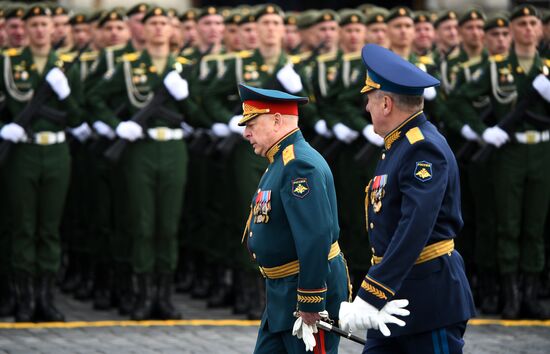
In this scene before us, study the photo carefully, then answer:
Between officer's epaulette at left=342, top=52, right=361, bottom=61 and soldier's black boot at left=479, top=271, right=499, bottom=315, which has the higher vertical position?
officer's epaulette at left=342, top=52, right=361, bottom=61

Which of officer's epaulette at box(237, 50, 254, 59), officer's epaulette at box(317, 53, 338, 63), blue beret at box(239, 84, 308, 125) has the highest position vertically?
blue beret at box(239, 84, 308, 125)

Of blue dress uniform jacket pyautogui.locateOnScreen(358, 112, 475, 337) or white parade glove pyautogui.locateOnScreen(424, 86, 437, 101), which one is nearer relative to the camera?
blue dress uniform jacket pyautogui.locateOnScreen(358, 112, 475, 337)

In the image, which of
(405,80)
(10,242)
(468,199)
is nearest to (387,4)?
(468,199)

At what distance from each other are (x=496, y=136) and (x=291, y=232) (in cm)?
469

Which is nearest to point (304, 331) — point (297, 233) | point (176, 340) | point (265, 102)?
point (297, 233)

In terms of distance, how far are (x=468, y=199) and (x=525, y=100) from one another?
1372 mm

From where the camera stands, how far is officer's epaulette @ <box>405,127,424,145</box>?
5410mm

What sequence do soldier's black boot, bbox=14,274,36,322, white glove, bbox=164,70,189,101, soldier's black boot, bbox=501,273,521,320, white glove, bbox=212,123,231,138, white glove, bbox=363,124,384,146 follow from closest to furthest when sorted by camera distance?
1. soldier's black boot, bbox=14,274,36,322
2. white glove, bbox=164,70,189,101
3. soldier's black boot, bbox=501,273,521,320
4. white glove, bbox=363,124,384,146
5. white glove, bbox=212,123,231,138

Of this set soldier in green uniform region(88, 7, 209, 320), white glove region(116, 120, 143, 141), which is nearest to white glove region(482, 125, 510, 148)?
soldier in green uniform region(88, 7, 209, 320)

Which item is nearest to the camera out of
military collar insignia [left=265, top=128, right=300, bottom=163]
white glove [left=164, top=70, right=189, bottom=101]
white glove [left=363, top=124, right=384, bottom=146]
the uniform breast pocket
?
the uniform breast pocket

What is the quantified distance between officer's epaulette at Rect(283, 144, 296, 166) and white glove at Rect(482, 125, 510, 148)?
455 cm

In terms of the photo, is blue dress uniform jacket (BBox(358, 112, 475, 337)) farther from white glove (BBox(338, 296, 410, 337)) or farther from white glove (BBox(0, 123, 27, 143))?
white glove (BBox(0, 123, 27, 143))

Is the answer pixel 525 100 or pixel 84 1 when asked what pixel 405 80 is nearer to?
pixel 525 100

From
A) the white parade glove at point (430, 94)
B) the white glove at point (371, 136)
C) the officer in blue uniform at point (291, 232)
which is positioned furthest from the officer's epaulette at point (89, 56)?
the officer in blue uniform at point (291, 232)
